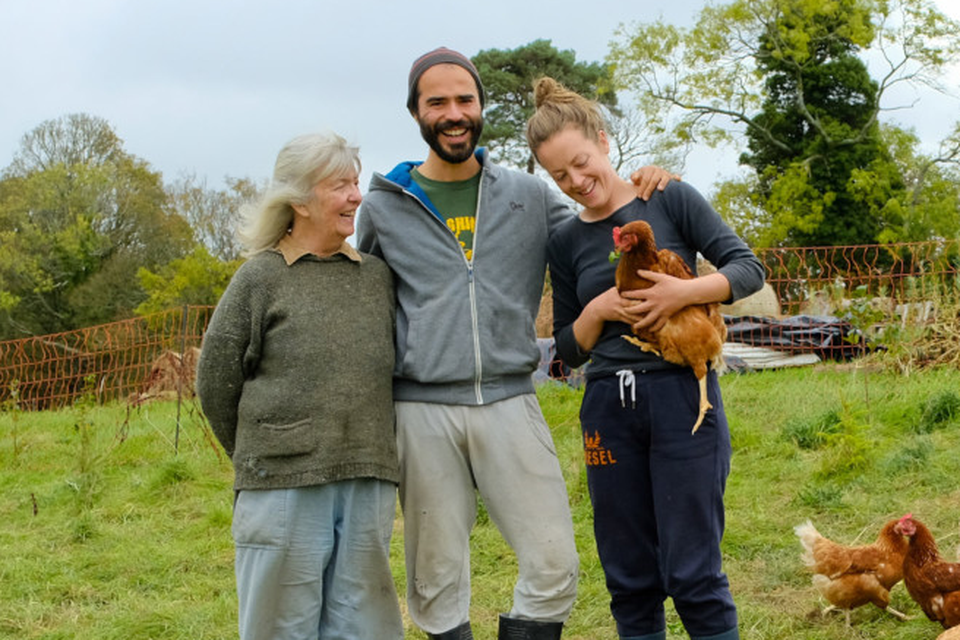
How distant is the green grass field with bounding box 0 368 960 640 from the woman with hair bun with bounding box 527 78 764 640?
1.25m

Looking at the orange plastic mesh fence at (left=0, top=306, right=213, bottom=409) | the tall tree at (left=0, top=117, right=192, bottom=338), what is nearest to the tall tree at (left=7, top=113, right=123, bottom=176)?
the tall tree at (left=0, top=117, right=192, bottom=338)

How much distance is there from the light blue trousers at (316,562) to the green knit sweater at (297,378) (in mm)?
71

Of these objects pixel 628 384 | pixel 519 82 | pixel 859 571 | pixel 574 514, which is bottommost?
pixel 574 514

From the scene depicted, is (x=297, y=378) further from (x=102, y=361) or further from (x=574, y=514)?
(x=102, y=361)

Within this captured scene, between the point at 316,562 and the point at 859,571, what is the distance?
2286 millimetres

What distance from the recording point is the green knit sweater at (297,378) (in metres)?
2.72

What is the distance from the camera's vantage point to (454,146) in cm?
295

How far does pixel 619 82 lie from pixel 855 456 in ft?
78.9

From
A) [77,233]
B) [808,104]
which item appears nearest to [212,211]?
[77,233]

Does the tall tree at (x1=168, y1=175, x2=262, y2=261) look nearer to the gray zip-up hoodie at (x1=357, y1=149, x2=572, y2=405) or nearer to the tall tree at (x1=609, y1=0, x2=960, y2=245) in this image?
the tall tree at (x1=609, y1=0, x2=960, y2=245)

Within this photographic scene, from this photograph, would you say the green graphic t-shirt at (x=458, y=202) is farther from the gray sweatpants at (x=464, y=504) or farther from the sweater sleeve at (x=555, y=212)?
the gray sweatpants at (x=464, y=504)

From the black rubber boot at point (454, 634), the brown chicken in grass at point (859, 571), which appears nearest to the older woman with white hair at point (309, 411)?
the black rubber boot at point (454, 634)

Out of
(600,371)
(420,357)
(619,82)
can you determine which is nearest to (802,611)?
(600,371)

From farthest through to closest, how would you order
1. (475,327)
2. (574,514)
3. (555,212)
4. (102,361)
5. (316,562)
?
1. (102,361)
2. (574,514)
3. (555,212)
4. (475,327)
5. (316,562)
